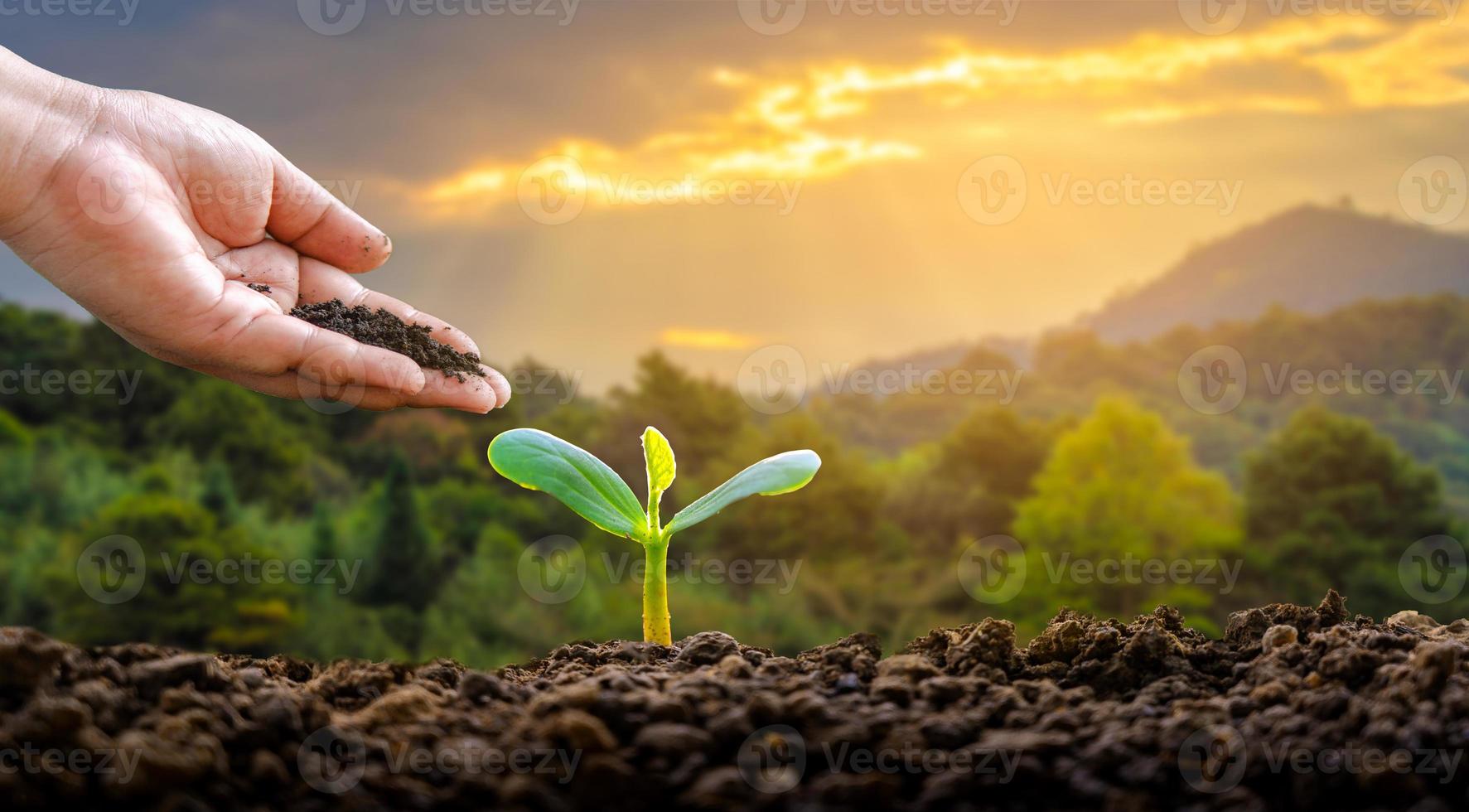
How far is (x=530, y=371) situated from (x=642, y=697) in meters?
13.3

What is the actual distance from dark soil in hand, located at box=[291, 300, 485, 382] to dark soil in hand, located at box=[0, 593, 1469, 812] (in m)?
1.40

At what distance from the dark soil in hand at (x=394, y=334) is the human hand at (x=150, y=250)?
0.20 feet

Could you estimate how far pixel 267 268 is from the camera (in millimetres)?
3465

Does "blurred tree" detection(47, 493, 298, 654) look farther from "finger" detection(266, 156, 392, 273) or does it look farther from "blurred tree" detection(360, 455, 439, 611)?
A: "finger" detection(266, 156, 392, 273)

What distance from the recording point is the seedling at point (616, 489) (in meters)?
2.05

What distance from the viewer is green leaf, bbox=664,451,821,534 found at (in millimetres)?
1967

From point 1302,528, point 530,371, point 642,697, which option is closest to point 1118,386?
point 1302,528

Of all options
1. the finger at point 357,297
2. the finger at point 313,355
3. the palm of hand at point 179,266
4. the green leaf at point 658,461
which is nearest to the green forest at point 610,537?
the finger at point 357,297

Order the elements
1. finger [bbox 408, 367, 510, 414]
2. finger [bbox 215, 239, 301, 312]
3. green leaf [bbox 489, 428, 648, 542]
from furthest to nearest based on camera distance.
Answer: finger [bbox 215, 239, 301, 312] → finger [bbox 408, 367, 510, 414] → green leaf [bbox 489, 428, 648, 542]

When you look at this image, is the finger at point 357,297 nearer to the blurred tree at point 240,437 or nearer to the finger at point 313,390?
the finger at point 313,390

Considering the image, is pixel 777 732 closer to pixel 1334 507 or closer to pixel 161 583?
pixel 161 583

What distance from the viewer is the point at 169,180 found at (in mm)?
3150

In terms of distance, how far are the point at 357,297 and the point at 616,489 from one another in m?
1.79

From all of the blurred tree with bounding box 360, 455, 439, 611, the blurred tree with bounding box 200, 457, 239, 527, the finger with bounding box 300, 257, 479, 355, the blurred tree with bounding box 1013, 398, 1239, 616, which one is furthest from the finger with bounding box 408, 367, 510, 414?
the blurred tree with bounding box 1013, 398, 1239, 616
